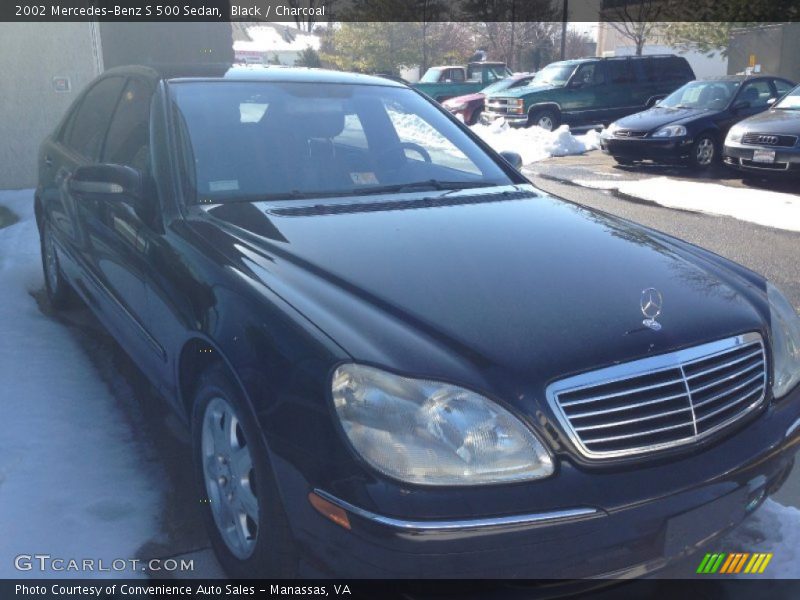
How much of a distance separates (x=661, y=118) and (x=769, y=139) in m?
2.86

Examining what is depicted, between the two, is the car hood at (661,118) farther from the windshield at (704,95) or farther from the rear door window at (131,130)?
the rear door window at (131,130)

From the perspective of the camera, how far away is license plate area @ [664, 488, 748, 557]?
2168 millimetres

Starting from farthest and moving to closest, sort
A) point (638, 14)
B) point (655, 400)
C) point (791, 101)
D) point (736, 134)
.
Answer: point (638, 14), point (791, 101), point (736, 134), point (655, 400)

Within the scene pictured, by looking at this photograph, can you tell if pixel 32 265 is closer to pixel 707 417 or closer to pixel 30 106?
pixel 30 106

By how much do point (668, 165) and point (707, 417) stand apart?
39.4 feet

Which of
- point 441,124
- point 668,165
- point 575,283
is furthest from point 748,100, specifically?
point 575,283

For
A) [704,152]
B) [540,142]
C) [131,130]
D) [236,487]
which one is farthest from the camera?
[540,142]

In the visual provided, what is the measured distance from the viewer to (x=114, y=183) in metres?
3.38

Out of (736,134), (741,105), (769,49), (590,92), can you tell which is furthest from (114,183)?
(769,49)

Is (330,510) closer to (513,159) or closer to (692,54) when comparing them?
(513,159)

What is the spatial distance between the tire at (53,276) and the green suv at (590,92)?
14.4 m

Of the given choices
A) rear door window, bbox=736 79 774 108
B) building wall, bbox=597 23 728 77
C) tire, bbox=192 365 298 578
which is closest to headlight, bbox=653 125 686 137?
rear door window, bbox=736 79 774 108

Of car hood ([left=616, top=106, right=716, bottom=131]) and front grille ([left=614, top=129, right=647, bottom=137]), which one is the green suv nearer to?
car hood ([left=616, top=106, right=716, bottom=131])

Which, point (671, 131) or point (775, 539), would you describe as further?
point (671, 131)
